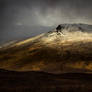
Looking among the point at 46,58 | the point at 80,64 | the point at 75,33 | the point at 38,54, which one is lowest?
the point at 80,64

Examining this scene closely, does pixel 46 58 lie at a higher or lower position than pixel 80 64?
higher

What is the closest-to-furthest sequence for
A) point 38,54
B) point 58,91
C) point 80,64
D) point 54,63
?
point 58,91
point 80,64
point 54,63
point 38,54

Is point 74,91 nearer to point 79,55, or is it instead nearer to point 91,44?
point 79,55

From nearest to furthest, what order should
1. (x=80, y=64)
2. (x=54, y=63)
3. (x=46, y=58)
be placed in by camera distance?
(x=80, y=64) < (x=54, y=63) < (x=46, y=58)

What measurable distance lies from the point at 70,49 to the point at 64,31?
4166 cm

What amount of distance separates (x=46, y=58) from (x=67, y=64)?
38.2ft

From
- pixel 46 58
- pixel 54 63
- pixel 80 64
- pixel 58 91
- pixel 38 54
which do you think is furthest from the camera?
pixel 38 54

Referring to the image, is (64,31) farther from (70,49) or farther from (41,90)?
(41,90)

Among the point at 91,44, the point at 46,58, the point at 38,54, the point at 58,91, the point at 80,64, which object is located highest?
the point at 91,44

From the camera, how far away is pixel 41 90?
379 inches

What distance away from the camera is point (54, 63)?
54.4m

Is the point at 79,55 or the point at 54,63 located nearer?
the point at 54,63

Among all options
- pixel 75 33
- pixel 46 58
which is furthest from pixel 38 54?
pixel 75 33

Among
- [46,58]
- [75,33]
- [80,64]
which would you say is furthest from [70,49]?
[75,33]
